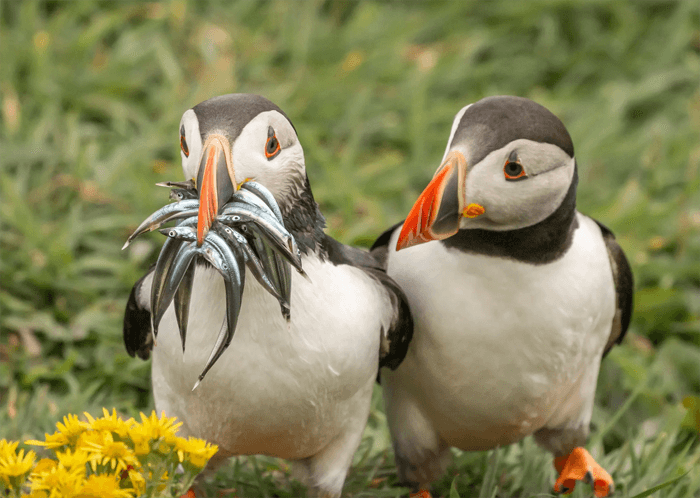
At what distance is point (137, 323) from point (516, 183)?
39.7 inches

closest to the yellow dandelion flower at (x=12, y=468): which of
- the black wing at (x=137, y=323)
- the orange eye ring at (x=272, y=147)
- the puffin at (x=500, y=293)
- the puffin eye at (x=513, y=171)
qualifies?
the black wing at (x=137, y=323)

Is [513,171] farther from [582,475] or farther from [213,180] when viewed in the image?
[582,475]

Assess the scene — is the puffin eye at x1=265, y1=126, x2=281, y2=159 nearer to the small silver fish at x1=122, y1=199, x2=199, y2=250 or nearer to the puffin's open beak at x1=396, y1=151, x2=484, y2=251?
the small silver fish at x1=122, y1=199, x2=199, y2=250

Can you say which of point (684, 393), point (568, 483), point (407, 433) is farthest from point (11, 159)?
point (684, 393)

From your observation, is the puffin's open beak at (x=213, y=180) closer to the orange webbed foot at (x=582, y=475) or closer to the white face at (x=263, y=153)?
the white face at (x=263, y=153)

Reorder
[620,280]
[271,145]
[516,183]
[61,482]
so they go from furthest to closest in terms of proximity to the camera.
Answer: [620,280]
[516,183]
[271,145]
[61,482]

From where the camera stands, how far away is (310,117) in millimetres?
4574

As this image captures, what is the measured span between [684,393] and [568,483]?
Result: 1.33 metres

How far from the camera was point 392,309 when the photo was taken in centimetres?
203

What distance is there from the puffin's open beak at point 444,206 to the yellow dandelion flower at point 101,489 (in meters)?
0.83

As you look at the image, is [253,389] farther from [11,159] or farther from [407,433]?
[11,159]

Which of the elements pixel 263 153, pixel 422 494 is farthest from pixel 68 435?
pixel 422 494

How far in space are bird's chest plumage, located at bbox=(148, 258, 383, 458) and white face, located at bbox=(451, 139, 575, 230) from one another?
345 millimetres

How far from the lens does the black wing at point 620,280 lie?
91.5 inches
